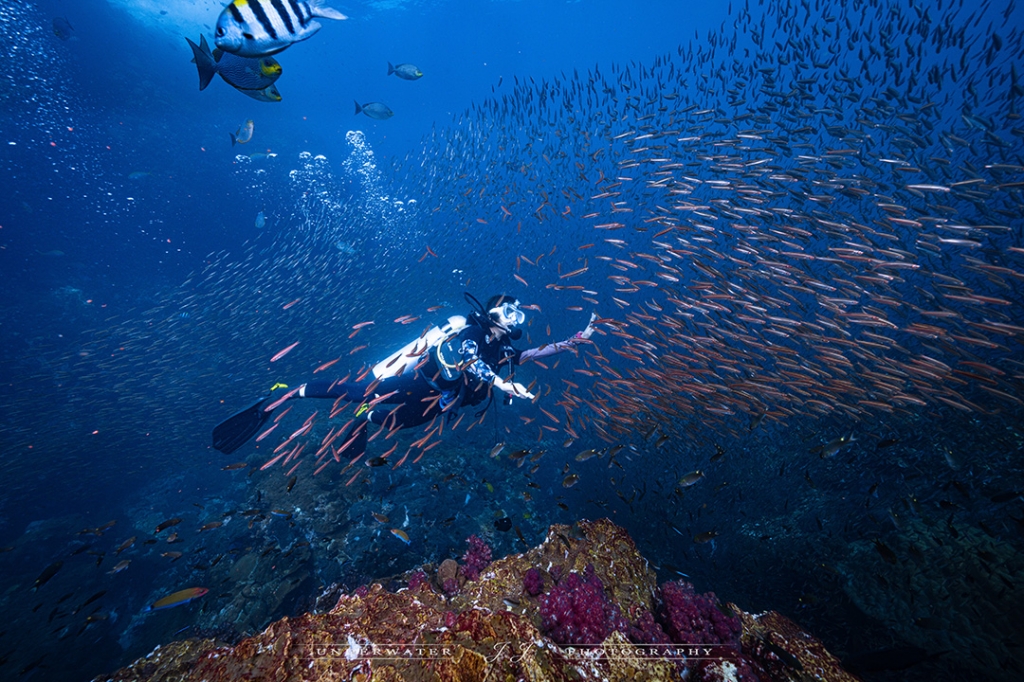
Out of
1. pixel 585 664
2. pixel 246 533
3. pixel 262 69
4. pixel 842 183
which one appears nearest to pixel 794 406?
pixel 842 183

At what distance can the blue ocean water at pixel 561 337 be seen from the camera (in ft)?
20.4

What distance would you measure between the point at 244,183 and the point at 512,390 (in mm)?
32754

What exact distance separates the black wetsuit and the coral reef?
287 centimetres

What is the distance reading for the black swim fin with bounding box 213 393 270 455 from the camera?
23.3 ft

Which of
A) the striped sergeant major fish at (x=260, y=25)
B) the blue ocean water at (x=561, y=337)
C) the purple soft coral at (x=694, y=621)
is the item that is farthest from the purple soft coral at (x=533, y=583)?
the striped sergeant major fish at (x=260, y=25)

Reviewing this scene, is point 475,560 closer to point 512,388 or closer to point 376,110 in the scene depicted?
point 512,388

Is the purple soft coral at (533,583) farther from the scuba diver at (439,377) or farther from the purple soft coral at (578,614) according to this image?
the scuba diver at (439,377)

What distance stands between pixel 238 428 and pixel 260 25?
7.54 m

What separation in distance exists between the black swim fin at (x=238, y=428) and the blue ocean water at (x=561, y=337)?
4.07 ft

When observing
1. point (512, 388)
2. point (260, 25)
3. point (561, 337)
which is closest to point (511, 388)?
point (512, 388)

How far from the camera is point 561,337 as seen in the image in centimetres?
2138

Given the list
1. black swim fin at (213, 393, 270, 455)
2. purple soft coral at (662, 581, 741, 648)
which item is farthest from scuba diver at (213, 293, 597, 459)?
purple soft coral at (662, 581, 741, 648)

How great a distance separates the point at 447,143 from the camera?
1622cm

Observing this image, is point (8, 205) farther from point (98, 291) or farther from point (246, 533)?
point (246, 533)
